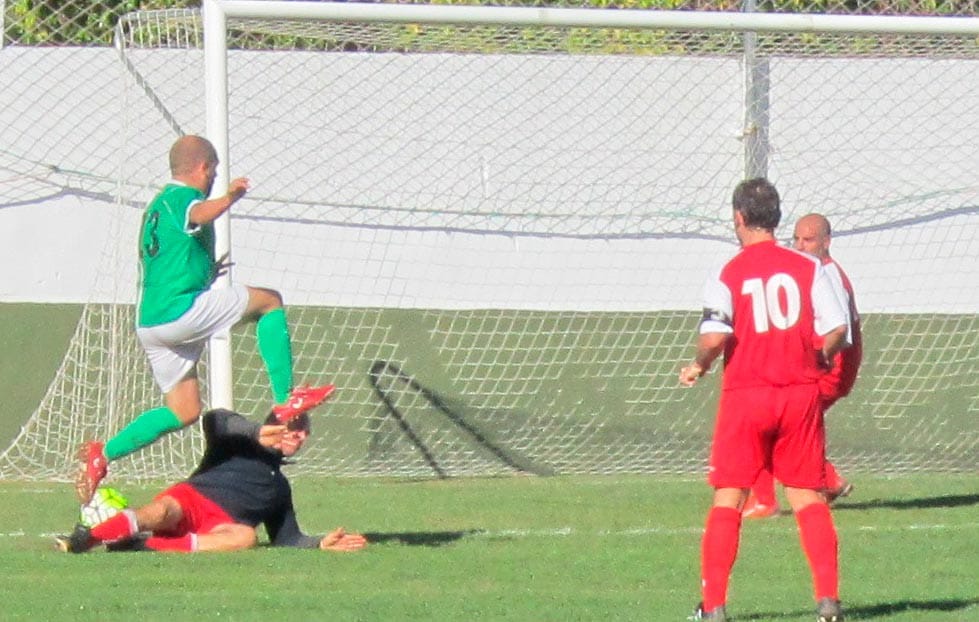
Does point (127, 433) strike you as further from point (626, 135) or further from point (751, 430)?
point (626, 135)

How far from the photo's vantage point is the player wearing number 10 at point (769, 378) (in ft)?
21.4

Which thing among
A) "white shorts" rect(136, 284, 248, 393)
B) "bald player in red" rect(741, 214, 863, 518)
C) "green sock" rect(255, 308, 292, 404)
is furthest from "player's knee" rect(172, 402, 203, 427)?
"bald player in red" rect(741, 214, 863, 518)

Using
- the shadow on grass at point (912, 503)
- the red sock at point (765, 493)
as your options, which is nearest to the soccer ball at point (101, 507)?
the red sock at point (765, 493)

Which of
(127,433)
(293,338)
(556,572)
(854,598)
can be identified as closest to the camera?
(854,598)

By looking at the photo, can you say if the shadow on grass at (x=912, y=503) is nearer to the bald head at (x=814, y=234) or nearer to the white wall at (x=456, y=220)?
the bald head at (x=814, y=234)

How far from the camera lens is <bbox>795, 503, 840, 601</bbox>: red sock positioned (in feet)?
21.2

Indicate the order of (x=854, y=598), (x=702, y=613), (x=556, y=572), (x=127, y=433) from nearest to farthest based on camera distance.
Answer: (x=702, y=613), (x=854, y=598), (x=556, y=572), (x=127, y=433)

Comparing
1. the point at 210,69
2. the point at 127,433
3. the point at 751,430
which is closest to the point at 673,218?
the point at 210,69

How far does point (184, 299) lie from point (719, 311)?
118 inches

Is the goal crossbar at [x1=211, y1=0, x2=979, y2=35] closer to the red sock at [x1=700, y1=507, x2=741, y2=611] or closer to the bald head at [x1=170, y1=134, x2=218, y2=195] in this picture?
the bald head at [x1=170, y1=134, x2=218, y2=195]

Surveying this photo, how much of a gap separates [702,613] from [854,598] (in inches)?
40.4

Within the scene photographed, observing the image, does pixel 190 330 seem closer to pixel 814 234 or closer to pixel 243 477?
pixel 243 477

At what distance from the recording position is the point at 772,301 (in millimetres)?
6574

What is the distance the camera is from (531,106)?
13.0 metres
